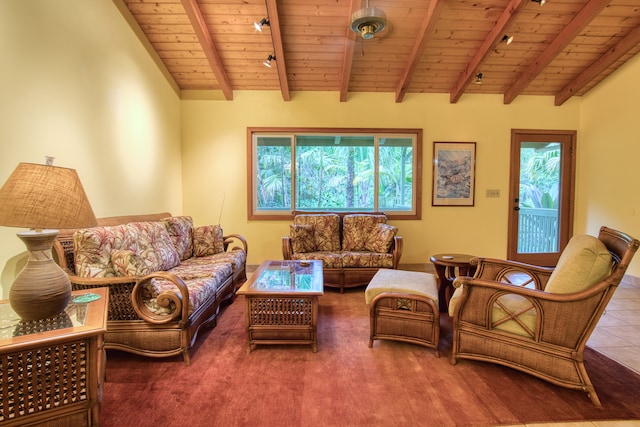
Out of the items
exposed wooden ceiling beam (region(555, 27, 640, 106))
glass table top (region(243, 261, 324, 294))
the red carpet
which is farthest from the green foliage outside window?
the red carpet

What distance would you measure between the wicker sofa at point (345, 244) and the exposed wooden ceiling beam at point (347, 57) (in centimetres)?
180

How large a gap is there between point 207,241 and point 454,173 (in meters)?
3.73

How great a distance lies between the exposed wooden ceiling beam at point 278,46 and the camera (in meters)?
2.92

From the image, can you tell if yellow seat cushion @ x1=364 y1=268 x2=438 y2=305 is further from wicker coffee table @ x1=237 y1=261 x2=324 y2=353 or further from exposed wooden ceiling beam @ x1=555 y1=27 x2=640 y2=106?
exposed wooden ceiling beam @ x1=555 y1=27 x2=640 y2=106

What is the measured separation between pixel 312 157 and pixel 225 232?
179 centimetres

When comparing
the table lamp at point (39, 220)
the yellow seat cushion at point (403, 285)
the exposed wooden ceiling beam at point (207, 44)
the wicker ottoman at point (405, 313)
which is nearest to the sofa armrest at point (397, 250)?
the yellow seat cushion at point (403, 285)

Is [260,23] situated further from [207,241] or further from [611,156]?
[611,156]

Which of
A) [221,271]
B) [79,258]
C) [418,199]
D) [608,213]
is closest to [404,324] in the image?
[221,271]

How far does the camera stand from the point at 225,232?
14.8ft

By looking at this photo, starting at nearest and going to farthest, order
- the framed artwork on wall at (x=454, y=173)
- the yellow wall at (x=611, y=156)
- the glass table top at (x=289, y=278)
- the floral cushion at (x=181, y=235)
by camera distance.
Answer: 1. the glass table top at (x=289, y=278)
2. the floral cushion at (x=181, y=235)
3. the yellow wall at (x=611, y=156)
4. the framed artwork on wall at (x=454, y=173)

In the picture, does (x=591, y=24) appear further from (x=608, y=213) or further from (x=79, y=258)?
(x=79, y=258)

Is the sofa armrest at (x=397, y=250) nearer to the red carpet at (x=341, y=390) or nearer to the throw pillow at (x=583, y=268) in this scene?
the red carpet at (x=341, y=390)

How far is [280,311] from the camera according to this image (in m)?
2.23

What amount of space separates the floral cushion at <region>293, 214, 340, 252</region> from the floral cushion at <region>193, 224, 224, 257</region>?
107cm
